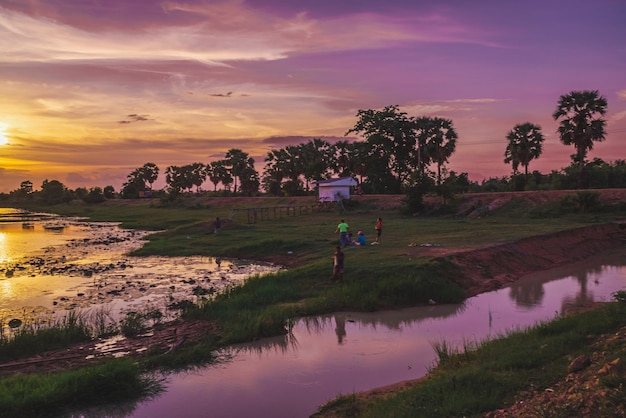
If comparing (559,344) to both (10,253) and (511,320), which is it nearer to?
(511,320)

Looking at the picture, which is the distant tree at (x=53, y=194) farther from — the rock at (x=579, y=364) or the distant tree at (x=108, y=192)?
the rock at (x=579, y=364)

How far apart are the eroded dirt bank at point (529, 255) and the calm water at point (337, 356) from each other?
1452mm

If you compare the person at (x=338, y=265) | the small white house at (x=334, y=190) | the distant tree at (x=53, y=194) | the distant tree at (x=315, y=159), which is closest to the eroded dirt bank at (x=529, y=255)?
the person at (x=338, y=265)

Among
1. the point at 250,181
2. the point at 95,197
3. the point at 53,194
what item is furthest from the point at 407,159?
the point at 53,194

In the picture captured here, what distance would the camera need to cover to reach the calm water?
34.0 ft

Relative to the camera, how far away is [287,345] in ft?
46.5

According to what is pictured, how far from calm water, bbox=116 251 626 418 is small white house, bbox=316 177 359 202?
44.4 meters

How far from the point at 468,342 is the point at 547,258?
638 inches

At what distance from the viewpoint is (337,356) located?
1315 centimetres

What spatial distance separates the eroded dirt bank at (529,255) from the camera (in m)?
22.2

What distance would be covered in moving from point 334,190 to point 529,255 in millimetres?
39965

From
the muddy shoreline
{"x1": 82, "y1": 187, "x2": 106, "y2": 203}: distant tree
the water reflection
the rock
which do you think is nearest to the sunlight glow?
the muddy shoreline

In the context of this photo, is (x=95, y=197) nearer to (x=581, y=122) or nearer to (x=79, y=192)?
(x=79, y=192)

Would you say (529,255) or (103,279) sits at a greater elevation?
(529,255)
